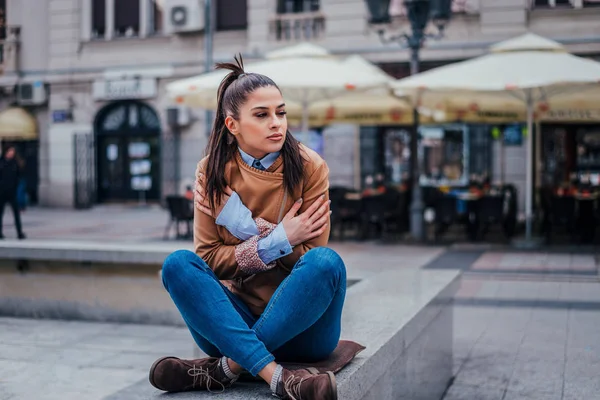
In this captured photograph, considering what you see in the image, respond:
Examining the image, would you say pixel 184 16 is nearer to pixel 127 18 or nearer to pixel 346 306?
pixel 127 18

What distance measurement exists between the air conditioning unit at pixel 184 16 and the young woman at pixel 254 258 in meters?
22.0

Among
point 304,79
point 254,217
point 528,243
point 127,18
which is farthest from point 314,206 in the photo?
point 127,18

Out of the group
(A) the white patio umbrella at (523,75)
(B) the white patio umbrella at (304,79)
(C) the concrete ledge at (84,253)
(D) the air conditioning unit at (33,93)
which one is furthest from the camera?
(D) the air conditioning unit at (33,93)

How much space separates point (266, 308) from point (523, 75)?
397 inches

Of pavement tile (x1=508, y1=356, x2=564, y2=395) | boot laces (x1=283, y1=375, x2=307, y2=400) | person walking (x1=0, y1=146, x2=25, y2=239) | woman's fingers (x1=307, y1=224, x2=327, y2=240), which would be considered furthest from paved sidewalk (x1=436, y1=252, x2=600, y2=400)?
person walking (x1=0, y1=146, x2=25, y2=239)

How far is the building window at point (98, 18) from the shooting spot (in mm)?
26203

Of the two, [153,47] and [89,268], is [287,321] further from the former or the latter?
[153,47]

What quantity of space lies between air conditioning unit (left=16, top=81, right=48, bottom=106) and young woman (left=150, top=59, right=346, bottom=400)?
25.0 m

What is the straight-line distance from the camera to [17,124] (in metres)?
26.5

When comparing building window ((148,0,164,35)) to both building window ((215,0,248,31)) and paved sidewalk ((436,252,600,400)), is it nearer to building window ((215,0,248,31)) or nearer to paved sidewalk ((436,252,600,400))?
building window ((215,0,248,31))

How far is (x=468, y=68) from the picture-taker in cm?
1293

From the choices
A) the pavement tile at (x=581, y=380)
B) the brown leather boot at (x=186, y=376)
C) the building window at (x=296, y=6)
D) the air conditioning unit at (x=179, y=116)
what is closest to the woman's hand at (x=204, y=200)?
the brown leather boot at (x=186, y=376)

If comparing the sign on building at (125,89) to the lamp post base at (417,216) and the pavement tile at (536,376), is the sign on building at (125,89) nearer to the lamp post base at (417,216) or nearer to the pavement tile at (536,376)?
the lamp post base at (417,216)

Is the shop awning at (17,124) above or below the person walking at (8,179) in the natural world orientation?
above
